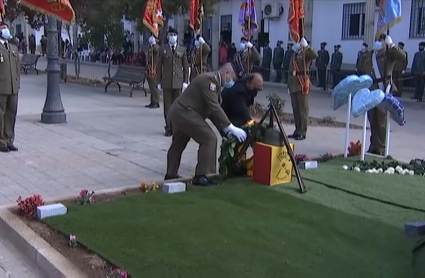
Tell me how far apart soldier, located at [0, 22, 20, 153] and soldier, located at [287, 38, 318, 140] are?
5040mm

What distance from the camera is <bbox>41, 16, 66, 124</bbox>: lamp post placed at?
12.3 metres

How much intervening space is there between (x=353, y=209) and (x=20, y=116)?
9577 millimetres

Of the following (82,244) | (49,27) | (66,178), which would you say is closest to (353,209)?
(82,244)

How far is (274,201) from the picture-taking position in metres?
6.38

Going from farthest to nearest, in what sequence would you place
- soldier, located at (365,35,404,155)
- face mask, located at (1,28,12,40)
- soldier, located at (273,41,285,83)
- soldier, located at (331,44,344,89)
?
soldier, located at (273,41,285,83), soldier, located at (331,44,344,89), face mask, located at (1,28,12,40), soldier, located at (365,35,404,155)

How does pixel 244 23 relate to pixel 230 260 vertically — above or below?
above

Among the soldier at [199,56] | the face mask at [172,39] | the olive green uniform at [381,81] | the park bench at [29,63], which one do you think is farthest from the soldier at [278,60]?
the olive green uniform at [381,81]

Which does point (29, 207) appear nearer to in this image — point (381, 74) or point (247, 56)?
point (381, 74)

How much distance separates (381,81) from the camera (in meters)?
9.23

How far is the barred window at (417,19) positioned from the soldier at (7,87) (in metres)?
16.2

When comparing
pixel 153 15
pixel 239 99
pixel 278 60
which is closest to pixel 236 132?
pixel 239 99

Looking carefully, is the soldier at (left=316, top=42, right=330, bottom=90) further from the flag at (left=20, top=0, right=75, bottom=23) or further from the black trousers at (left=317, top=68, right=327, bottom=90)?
the flag at (left=20, top=0, right=75, bottom=23)

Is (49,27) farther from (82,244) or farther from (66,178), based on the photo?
(82,244)

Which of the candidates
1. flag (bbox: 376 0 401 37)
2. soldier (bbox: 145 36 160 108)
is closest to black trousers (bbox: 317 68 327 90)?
soldier (bbox: 145 36 160 108)
